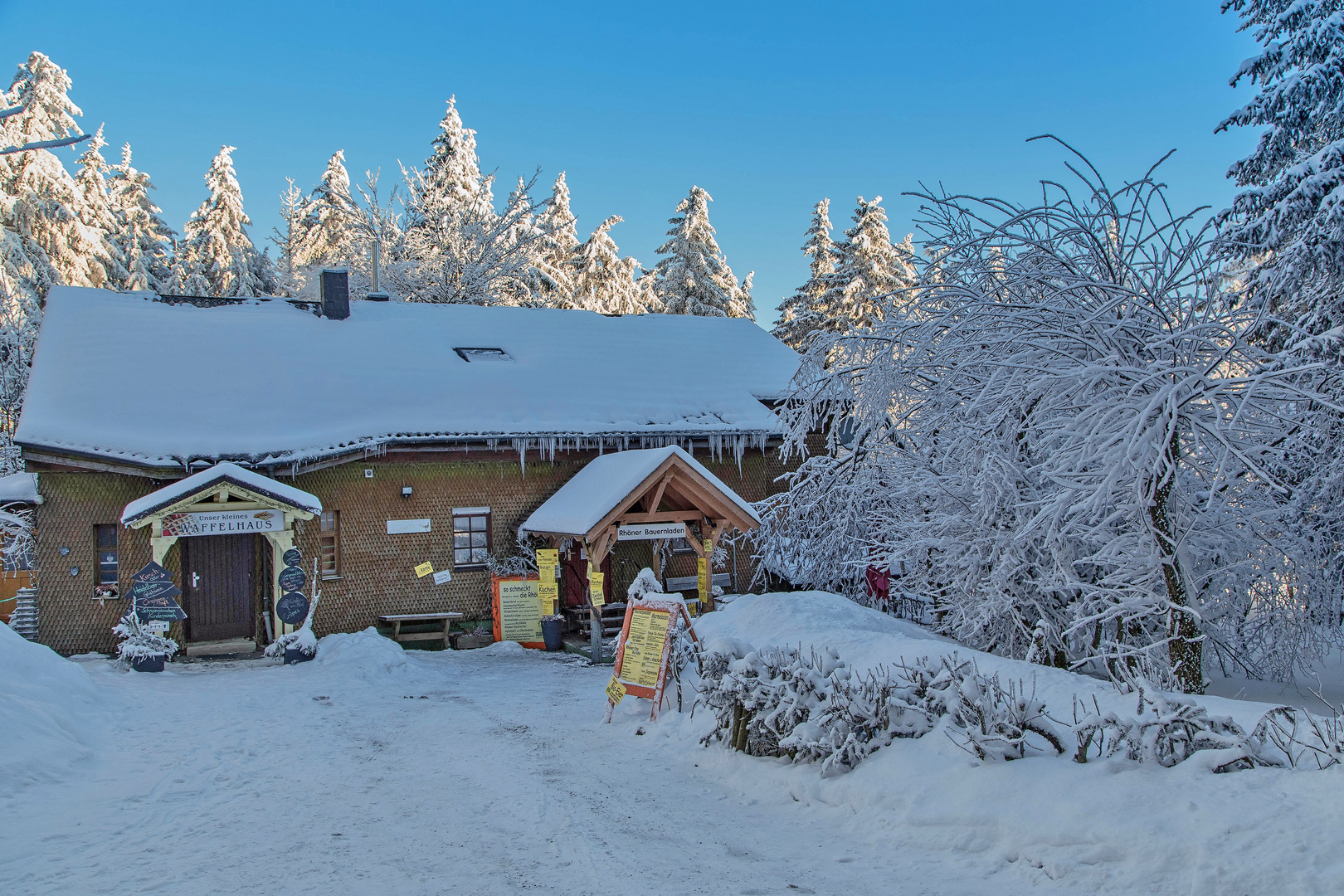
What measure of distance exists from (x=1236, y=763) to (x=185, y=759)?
25.5ft

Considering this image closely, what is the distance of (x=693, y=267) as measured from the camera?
1454 inches

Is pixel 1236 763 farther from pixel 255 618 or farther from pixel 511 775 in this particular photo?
pixel 255 618

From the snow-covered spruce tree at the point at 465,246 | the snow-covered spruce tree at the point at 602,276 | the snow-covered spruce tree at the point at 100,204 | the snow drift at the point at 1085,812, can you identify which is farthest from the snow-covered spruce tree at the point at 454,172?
the snow drift at the point at 1085,812

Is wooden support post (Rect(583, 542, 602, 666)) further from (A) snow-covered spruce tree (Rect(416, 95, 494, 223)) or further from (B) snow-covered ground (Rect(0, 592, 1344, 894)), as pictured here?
(A) snow-covered spruce tree (Rect(416, 95, 494, 223))

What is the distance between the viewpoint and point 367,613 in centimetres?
1449

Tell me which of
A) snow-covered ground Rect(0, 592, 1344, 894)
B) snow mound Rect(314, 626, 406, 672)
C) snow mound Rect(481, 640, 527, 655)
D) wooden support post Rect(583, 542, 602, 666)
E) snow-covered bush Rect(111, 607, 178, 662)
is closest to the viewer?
snow-covered ground Rect(0, 592, 1344, 894)

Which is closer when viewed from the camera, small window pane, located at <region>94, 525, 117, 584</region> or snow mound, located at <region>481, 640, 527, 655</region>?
small window pane, located at <region>94, 525, 117, 584</region>

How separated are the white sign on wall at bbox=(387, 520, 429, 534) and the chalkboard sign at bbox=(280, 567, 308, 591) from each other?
2079 mm

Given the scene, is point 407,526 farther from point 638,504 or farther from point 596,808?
point 596,808

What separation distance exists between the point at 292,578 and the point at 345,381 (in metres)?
4.36

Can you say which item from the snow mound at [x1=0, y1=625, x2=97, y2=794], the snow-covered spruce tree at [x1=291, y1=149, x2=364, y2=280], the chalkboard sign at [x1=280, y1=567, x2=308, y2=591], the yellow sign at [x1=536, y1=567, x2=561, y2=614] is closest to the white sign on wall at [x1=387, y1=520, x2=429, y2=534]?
the chalkboard sign at [x1=280, y1=567, x2=308, y2=591]

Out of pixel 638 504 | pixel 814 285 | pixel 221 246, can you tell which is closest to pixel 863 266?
pixel 814 285

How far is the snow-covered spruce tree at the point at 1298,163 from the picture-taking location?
34.7ft

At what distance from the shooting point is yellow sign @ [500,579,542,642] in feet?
48.1
